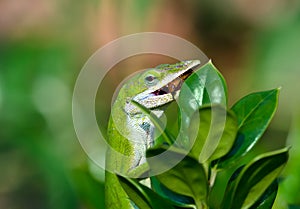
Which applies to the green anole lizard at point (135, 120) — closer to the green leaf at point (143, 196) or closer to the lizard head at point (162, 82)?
the lizard head at point (162, 82)

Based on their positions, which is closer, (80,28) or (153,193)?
(153,193)

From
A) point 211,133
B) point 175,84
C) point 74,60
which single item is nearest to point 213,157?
point 211,133

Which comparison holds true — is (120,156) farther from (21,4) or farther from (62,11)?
(21,4)

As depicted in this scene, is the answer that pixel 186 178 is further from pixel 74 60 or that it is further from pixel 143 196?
pixel 74 60

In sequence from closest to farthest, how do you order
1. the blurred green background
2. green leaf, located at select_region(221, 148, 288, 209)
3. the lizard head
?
green leaf, located at select_region(221, 148, 288, 209) < the lizard head < the blurred green background

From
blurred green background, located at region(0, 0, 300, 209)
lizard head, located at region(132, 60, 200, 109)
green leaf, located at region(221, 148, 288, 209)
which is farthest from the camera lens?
blurred green background, located at region(0, 0, 300, 209)

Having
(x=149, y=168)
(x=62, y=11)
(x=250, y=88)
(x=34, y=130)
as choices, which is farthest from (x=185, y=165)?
(x=62, y=11)

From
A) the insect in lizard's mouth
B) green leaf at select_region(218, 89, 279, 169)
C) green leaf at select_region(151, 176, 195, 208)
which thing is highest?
green leaf at select_region(218, 89, 279, 169)

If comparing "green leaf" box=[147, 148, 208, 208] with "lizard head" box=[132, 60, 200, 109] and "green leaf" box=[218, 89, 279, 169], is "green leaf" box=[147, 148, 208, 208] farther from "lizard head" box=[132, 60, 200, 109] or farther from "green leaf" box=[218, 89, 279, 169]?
"lizard head" box=[132, 60, 200, 109]

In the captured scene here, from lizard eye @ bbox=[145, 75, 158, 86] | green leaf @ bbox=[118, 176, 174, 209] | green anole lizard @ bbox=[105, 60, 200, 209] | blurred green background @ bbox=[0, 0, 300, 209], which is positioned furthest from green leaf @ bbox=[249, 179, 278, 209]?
blurred green background @ bbox=[0, 0, 300, 209]
